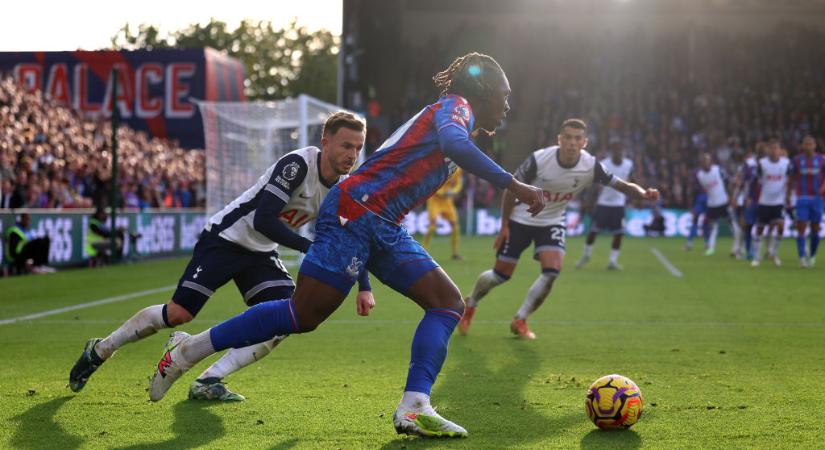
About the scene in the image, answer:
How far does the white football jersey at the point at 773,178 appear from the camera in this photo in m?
19.7

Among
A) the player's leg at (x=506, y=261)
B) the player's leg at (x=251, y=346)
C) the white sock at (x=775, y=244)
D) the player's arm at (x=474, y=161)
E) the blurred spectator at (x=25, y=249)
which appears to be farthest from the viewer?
the white sock at (x=775, y=244)

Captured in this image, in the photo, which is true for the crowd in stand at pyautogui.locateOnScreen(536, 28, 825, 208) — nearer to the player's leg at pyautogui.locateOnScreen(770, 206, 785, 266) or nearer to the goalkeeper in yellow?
the player's leg at pyautogui.locateOnScreen(770, 206, 785, 266)

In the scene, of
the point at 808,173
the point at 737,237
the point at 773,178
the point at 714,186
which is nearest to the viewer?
the point at 808,173

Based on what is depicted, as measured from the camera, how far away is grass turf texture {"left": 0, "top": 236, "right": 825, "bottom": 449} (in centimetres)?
537

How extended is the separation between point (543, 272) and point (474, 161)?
15.9 feet

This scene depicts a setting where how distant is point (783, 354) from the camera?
332 inches

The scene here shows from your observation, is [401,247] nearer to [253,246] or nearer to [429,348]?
[429,348]

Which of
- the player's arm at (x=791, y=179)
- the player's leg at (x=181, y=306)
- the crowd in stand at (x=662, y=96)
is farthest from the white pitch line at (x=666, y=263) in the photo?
the player's leg at (x=181, y=306)

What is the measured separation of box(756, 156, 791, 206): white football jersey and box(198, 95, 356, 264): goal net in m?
8.52

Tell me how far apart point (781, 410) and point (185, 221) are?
788 inches

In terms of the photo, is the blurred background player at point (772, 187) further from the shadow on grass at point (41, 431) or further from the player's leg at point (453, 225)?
the shadow on grass at point (41, 431)

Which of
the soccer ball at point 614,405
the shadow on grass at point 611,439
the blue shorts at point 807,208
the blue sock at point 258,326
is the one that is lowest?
the blue shorts at point 807,208

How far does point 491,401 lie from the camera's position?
6.38 meters

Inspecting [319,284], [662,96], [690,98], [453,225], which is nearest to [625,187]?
[319,284]
